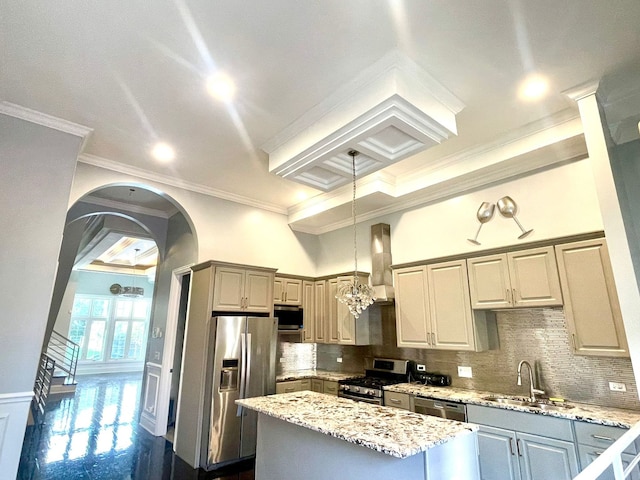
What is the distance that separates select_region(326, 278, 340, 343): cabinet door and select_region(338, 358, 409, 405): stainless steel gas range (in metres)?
0.67

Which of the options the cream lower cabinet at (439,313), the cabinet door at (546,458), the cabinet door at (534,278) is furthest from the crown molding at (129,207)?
the cabinet door at (546,458)

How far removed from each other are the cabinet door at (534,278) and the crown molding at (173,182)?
3.50m

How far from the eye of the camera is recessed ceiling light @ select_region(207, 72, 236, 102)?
276 cm

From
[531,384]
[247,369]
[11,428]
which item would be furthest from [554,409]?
[11,428]

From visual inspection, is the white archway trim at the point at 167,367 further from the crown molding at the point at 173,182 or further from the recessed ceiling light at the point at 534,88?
the recessed ceiling light at the point at 534,88

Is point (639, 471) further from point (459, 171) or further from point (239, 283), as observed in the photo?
point (239, 283)

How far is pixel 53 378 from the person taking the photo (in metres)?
7.96

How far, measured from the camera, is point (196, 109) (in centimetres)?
316

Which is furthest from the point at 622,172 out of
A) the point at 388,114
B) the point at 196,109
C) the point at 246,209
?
the point at 246,209

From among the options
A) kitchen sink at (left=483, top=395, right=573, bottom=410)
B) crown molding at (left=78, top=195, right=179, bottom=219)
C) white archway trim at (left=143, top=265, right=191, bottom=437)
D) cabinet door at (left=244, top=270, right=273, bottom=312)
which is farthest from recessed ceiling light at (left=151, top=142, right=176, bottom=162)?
kitchen sink at (left=483, top=395, right=573, bottom=410)

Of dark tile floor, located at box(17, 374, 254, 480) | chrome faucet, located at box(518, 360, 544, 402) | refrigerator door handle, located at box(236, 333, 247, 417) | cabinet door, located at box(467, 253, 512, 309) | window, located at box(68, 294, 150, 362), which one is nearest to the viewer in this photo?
chrome faucet, located at box(518, 360, 544, 402)

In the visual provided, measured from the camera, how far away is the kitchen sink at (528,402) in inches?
118

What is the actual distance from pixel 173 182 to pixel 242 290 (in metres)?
1.70

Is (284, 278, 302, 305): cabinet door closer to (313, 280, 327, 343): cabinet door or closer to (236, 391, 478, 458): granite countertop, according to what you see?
(313, 280, 327, 343): cabinet door
